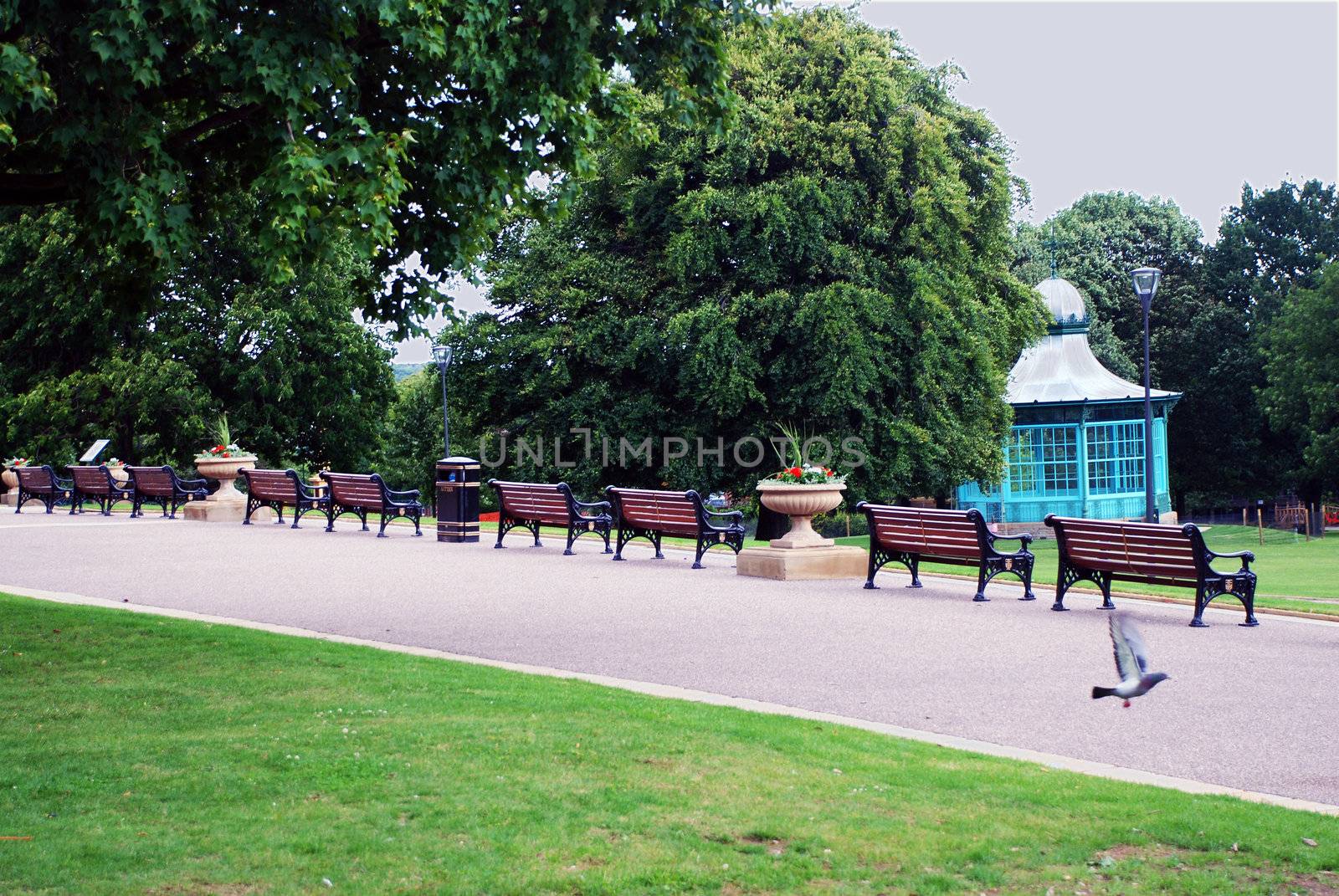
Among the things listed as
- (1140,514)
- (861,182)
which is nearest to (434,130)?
(861,182)

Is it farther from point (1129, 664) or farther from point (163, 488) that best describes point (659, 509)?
point (163, 488)

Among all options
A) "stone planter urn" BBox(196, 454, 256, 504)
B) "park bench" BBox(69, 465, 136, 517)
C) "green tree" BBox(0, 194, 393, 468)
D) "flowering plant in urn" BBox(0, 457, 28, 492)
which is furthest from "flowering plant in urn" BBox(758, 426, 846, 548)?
"green tree" BBox(0, 194, 393, 468)

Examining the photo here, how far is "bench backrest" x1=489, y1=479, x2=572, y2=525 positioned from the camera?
19234 mm

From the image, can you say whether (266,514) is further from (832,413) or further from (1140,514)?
(1140,514)

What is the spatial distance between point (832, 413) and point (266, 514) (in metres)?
10.9

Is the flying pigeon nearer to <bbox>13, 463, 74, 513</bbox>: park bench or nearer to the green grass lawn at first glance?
the green grass lawn

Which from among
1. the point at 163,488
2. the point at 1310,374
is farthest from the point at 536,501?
the point at 1310,374

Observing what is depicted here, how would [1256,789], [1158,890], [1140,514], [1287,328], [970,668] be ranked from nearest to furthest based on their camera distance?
1. [1158,890]
2. [1256,789]
3. [970,668]
4. [1140,514]
5. [1287,328]

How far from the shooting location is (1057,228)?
5588 centimetres

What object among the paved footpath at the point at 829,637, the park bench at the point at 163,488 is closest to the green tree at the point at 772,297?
the park bench at the point at 163,488

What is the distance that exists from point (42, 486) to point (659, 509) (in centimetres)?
1863

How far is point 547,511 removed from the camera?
19547mm

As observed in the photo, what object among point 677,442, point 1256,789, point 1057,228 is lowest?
point 1256,789

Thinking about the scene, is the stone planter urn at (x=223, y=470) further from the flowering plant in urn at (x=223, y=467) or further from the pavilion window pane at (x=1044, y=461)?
the pavilion window pane at (x=1044, y=461)
